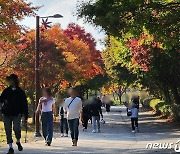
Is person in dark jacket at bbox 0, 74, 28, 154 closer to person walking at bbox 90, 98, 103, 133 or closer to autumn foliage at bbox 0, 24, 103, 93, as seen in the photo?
person walking at bbox 90, 98, 103, 133

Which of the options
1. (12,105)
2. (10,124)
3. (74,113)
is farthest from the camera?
(74,113)

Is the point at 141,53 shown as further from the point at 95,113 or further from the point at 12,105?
the point at 12,105

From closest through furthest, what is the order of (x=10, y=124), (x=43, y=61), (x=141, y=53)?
(x=10, y=124), (x=141, y=53), (x=43, y=61)

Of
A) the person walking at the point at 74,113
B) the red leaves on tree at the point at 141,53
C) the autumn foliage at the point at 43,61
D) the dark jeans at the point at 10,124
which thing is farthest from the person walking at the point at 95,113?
the dark jeans at the point at 10,124

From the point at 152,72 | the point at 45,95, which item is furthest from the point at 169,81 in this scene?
the point at 45,95

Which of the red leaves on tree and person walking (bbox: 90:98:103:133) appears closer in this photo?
person walking (bbox: 90:98:103:133)

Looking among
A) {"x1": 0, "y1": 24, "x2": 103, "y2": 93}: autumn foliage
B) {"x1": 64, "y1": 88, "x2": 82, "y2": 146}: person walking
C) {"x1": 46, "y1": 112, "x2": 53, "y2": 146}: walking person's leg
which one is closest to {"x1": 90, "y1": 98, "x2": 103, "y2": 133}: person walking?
{"x1": 0, "y1": 24, "x2": 103, "y2": 93}: autumn foliage

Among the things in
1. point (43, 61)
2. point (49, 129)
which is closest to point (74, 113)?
point (49, 129)

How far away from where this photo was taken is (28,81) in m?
26.2

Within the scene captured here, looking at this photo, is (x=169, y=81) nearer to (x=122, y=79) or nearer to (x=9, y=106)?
(x=122, y=79)

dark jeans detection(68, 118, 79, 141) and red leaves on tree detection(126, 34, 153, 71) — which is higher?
red leaves on tree detection(126, 34, 153, 71)

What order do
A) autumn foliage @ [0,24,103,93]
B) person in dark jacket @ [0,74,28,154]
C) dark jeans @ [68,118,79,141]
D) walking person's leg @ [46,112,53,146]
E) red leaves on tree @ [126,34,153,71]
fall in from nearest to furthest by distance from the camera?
person in dark jacket @ [0,74,28,154] < dark jeans @ [68,118,79,141] < walking person's leg @ [46,112,53,146] < red leaves on tree @ [126,34,153,71] < autumn foliage @ [0,24,103,93]

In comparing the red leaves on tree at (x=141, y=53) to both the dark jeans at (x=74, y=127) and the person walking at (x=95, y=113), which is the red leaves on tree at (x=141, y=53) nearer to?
the person walking at (x=95, y=113)

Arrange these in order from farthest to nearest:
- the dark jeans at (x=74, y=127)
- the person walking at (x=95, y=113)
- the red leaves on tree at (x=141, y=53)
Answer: the red leaves on tree at (x=141, y=53)
the person walking at (x=95, y=113)
the dark jeans at (x=74, y=127)
